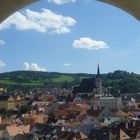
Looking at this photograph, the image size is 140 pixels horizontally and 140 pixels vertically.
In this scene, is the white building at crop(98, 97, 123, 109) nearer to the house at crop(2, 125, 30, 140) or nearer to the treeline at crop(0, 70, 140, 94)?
the treeline at crop(0, 70, 140, 94)

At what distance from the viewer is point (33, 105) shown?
70.4m

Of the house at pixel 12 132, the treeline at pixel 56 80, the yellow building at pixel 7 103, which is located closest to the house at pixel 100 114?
the house at pixel 12 132

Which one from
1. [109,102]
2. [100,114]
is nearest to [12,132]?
[100,114]

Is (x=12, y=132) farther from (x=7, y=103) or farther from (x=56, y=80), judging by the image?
(x=56, y=80)

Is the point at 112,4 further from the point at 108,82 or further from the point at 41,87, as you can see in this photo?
the point at 41,87

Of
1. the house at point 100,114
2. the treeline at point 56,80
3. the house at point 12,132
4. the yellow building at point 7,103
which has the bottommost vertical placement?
the house at point 12,132

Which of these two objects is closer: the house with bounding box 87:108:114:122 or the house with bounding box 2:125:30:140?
the house with bounding box 2:125:30:140

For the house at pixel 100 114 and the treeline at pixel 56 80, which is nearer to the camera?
the house at pixel 100 114

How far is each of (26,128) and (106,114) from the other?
12.7 meters

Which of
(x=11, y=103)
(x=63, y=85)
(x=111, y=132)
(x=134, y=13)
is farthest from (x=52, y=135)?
(x=63, y=85)

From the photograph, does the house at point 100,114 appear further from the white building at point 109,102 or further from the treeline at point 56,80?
the treeline at point 56,80

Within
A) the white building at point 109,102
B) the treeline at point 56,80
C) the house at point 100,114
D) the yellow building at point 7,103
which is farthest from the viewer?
the treeline at point 56,80

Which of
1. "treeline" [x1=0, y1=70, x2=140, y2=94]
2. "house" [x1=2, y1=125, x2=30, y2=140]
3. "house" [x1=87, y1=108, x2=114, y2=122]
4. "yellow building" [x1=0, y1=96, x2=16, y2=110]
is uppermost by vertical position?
"treeline" [x1=0, y1=70, x2=140, y2=94]

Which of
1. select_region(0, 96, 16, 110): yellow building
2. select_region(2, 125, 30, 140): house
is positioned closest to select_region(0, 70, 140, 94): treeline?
select_region(0, 96, 16, 110): yellow building
